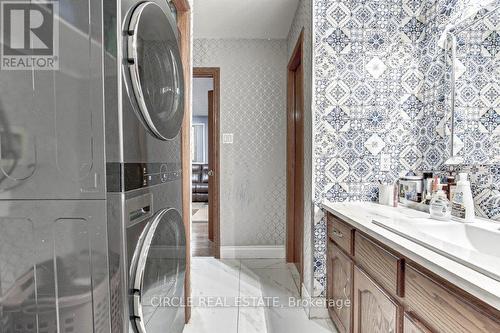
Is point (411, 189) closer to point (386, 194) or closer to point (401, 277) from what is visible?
point (386, 194)

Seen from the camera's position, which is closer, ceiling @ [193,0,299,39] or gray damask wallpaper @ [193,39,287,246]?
ceiling @ [193,0,299,39]

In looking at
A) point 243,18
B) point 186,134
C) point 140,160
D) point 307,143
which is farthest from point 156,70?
point 243,18

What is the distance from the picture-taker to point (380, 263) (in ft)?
4.19

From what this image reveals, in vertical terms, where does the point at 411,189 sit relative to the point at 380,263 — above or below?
above

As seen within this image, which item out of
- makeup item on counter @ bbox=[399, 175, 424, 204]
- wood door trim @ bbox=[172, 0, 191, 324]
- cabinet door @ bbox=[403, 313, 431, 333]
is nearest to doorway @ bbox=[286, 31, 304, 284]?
makeup item on counter @ bbox=[399, 175, 424, 204]

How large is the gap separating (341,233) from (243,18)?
2215 mm

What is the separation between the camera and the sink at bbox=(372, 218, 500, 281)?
2.73 ft

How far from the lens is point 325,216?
6.84 ft

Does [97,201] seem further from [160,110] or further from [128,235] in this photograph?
[160,110]

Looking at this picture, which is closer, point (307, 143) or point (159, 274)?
point (159, 274)

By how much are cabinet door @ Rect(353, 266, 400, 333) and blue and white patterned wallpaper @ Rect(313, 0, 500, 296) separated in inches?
22.7

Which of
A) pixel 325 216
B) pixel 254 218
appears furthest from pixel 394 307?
pixel 254 218
